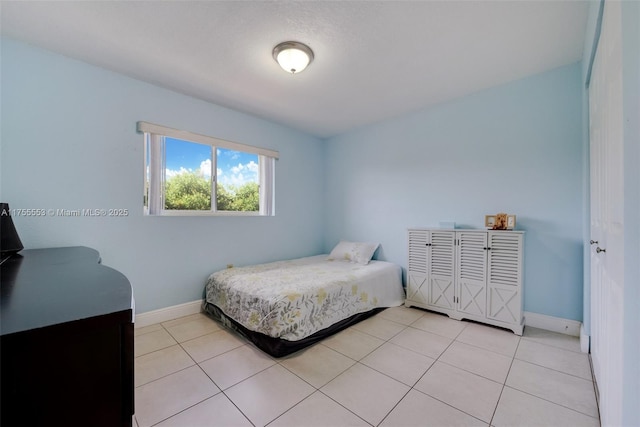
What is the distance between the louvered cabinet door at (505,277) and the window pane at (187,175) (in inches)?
127

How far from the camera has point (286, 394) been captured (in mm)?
1589

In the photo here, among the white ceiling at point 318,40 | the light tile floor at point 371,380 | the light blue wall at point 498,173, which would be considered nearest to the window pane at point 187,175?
the white ceiling at point 318,40

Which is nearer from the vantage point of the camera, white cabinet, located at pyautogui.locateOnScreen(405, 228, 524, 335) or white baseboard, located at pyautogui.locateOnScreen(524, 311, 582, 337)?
white baseboard, located at pyautogui.locateOnScreen(524, 311, 582, 337)

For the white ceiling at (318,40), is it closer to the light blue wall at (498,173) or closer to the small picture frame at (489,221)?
the light blue wall at (498,173)

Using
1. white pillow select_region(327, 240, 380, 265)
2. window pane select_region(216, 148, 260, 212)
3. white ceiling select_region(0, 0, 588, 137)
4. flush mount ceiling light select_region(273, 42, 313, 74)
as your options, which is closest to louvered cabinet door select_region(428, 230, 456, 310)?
white pillow select_region(327, 240, 380, 265)

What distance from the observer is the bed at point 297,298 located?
2061 millimetres

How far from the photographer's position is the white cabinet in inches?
94.9

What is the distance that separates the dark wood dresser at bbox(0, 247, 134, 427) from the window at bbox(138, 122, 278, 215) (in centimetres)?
227

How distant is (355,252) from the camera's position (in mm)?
3553

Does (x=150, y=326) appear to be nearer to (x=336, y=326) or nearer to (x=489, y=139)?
(x=336, y=326)

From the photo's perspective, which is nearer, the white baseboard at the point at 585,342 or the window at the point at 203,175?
the white baseboard at the point at 585,342

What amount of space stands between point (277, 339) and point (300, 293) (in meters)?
0.40

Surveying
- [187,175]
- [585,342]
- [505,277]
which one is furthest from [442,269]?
[187,175]

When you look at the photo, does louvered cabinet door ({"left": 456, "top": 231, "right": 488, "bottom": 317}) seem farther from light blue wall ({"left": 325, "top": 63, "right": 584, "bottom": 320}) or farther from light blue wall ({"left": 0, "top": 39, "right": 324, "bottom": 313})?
light blue wall ({"left": 0, "top": 39, "right": 324, "bottom": 313})
